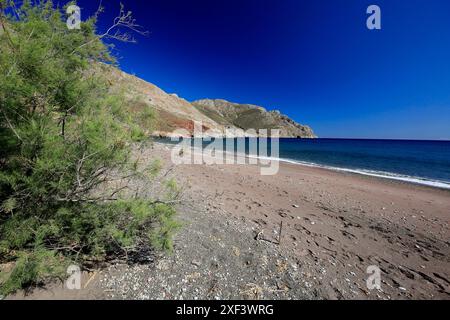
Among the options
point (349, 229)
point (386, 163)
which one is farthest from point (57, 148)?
point (386, 163)

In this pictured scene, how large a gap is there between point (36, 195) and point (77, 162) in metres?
0.70

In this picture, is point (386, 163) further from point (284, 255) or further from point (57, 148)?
point (57, 148)

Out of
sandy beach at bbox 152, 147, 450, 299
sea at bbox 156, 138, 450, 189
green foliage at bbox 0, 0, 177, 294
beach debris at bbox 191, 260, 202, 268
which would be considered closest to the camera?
green foliage at bbox 0, 0, 177, 294

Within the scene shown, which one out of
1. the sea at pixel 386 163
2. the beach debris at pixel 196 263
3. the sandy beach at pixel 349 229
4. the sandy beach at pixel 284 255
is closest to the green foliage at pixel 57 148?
the sandy beach at pixel 284 255

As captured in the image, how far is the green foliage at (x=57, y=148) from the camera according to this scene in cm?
271

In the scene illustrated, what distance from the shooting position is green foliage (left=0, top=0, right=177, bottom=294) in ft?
8.89

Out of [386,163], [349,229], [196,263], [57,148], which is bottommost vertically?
[349,229]

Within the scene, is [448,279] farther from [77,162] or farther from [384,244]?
[77,162]

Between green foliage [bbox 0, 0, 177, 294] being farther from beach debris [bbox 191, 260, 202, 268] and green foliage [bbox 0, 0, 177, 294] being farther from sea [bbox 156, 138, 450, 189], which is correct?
sea [bbox 156, 138, 450, 189]

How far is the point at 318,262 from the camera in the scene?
450cm

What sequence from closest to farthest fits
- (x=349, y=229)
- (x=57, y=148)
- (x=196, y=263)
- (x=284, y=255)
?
1. (x=57, y=148)
2. (x=196, y=263)
3. (x=284, y=255)
4. (x=349, y=229)

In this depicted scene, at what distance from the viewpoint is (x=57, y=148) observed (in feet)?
9.43

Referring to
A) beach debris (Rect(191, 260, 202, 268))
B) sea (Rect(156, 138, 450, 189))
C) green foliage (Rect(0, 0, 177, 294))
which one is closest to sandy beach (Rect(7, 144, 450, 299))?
beach debris (Rect(191, 260, 202, 268))
